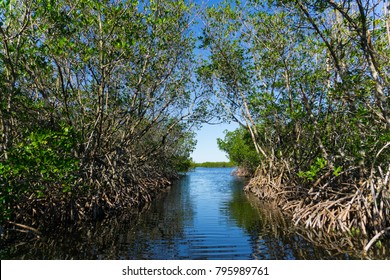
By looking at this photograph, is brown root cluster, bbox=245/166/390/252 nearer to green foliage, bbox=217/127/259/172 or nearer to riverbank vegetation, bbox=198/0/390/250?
riverbank vegetation, bbox=198/0/390/250

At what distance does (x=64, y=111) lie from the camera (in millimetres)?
13133

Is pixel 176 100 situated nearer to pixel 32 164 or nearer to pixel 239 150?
pixel 32 164

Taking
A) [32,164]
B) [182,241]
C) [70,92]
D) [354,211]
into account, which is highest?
[70,92]

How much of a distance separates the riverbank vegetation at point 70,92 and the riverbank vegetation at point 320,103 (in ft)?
11.1

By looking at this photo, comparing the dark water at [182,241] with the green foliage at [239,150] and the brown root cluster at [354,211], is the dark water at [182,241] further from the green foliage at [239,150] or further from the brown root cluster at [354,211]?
the green foliage at [239,150]

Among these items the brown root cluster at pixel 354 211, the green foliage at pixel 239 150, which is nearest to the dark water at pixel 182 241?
the brown root cluster at pixel 354 211

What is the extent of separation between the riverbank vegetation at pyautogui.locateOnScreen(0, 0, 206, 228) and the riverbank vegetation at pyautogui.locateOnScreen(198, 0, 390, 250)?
3384 mm

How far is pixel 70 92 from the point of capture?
1431 cm

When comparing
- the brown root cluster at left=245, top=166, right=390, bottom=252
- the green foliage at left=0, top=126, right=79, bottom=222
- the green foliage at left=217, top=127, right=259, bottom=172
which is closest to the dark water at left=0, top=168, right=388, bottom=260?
the brown root cluster at left=245, top=166, right=390, bottom=252

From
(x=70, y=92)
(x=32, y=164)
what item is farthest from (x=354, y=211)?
(x=70, y=92)

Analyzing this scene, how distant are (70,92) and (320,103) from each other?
11321 millimetres

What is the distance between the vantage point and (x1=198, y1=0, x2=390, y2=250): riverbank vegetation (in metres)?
9.66
